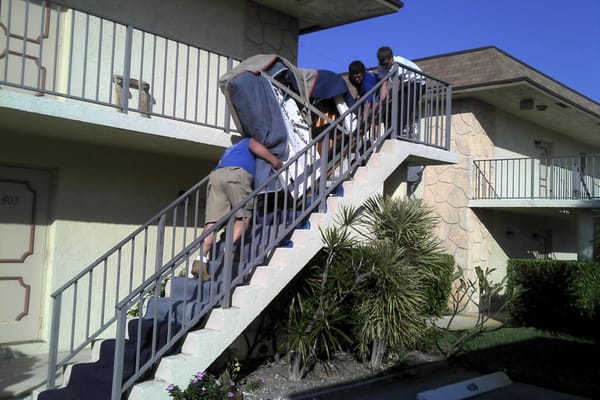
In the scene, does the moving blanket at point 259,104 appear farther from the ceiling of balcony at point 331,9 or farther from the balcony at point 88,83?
the ceiling of balcony at point 331,9

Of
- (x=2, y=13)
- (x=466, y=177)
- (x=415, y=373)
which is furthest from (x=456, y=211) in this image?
(x=2, y=13)

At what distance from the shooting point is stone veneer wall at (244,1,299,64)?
31.3 feet

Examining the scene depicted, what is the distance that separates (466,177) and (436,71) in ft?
10.8

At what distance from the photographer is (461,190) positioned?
14500 millimetres

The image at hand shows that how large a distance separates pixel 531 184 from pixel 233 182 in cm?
1072

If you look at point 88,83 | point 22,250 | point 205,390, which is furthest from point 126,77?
point 205,390

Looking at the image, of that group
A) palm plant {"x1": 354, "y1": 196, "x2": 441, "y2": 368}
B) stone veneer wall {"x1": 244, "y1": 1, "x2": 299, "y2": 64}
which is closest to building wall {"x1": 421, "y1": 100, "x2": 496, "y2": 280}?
stone veneer wall {"x1": 244, "y1": 1, "x2": 299, "y2": 64}

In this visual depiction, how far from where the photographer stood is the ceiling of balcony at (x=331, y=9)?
956 centimetres

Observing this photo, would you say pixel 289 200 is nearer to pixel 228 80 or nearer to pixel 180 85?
pixel 228 80

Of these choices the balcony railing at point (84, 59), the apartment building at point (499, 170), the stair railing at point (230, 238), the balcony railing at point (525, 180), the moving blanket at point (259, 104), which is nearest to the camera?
the stair railing at point (230, 238)

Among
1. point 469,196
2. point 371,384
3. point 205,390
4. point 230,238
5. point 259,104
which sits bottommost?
point 371,384

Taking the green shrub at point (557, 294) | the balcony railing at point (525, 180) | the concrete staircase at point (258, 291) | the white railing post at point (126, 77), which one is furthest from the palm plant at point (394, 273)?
the balcony railing at point (525, 180)

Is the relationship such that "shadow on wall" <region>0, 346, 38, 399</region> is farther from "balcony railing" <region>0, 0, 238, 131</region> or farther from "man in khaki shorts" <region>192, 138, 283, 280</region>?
"balcony railing" <region>0, 0, 238, 131</region>

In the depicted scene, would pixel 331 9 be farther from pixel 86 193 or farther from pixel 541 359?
pixel 541 359
